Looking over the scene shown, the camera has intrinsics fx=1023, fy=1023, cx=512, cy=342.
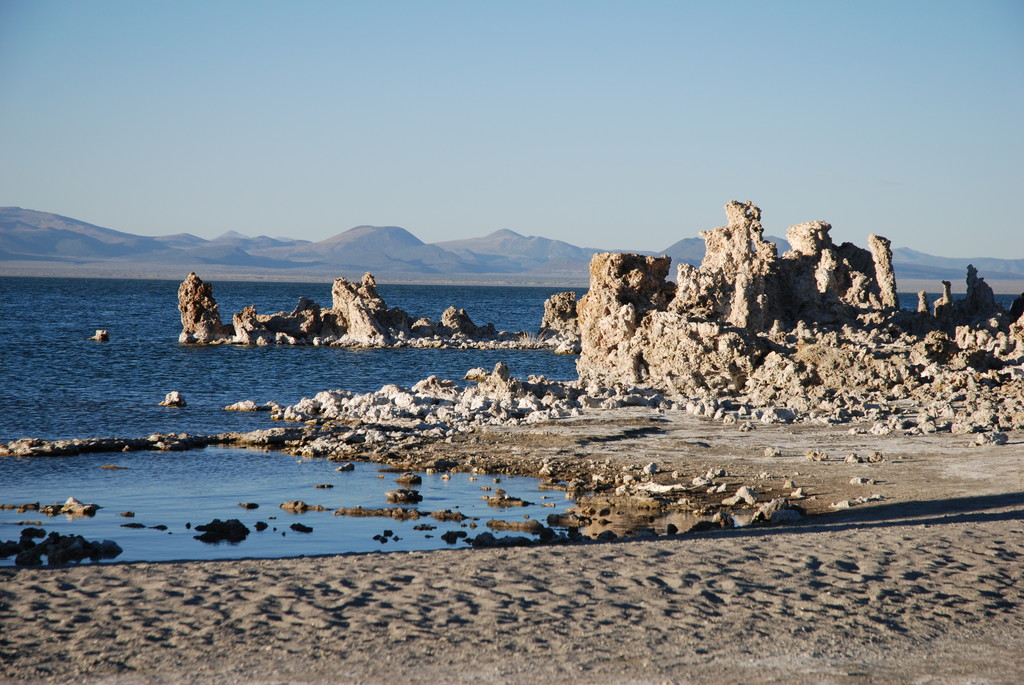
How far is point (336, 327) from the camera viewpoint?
56438 mm

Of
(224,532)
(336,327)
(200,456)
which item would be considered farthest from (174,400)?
(336,327)

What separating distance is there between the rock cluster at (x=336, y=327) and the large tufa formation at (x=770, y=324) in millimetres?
23313

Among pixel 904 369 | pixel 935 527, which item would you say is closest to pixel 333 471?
pixel 935 527

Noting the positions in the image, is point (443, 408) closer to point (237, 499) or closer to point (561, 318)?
point (237, 499)

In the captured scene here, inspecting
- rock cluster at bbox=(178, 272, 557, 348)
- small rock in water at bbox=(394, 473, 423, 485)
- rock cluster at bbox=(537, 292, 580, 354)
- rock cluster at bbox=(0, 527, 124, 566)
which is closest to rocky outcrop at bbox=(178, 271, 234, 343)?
rock cluster at bbox=(178, 272, 557, 348)

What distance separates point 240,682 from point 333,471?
36.5ft

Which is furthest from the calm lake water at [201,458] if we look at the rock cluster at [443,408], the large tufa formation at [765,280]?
the large tufa formation at [765,280]

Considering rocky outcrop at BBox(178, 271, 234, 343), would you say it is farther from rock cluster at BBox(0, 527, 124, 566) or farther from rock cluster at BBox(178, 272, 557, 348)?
rock cluster at BBox(0, 527, 124, 566)

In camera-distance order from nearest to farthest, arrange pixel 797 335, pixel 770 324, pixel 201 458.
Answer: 1. pixel 201 458
2. pixel 797 335
3. pixel 770 324

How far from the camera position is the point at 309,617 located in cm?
859

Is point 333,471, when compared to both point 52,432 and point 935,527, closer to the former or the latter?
point 52,432

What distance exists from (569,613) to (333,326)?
49.0 metres

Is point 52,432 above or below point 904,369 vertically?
below

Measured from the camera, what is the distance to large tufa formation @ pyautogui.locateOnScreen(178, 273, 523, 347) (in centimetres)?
5422
